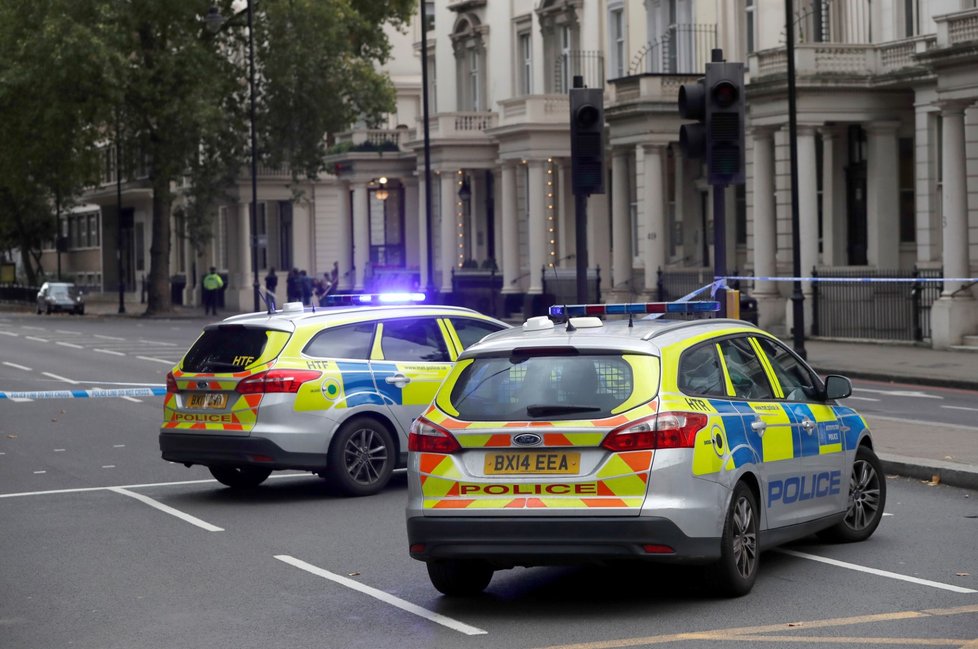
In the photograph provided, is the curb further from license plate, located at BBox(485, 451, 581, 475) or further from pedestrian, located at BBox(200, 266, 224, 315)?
pedestrian, located at BBox(200, 266, 224, 315)

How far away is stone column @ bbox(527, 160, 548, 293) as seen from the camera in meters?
49.7

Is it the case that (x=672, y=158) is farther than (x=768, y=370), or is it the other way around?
(x=672, y=158)

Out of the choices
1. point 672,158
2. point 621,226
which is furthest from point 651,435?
point 672,158

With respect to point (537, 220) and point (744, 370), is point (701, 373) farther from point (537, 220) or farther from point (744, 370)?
point (537, 220)

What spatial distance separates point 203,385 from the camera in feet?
46.2

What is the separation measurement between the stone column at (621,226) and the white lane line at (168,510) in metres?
30.8

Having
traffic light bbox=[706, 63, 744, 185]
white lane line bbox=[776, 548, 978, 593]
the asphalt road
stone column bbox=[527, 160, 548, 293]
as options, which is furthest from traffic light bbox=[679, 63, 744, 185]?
stone column bbox=[527, 160, 548, 293]

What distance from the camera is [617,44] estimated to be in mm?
48000

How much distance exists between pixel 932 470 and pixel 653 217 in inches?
1176

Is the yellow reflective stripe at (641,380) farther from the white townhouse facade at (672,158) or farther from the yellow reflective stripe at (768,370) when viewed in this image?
the white townhouse facade at (672,158)

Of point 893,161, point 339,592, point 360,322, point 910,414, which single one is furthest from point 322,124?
point 339,592

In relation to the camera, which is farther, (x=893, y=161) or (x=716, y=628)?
(x=893, y=161)

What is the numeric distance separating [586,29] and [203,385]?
3637cm

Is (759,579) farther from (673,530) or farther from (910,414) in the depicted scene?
(910,414)
